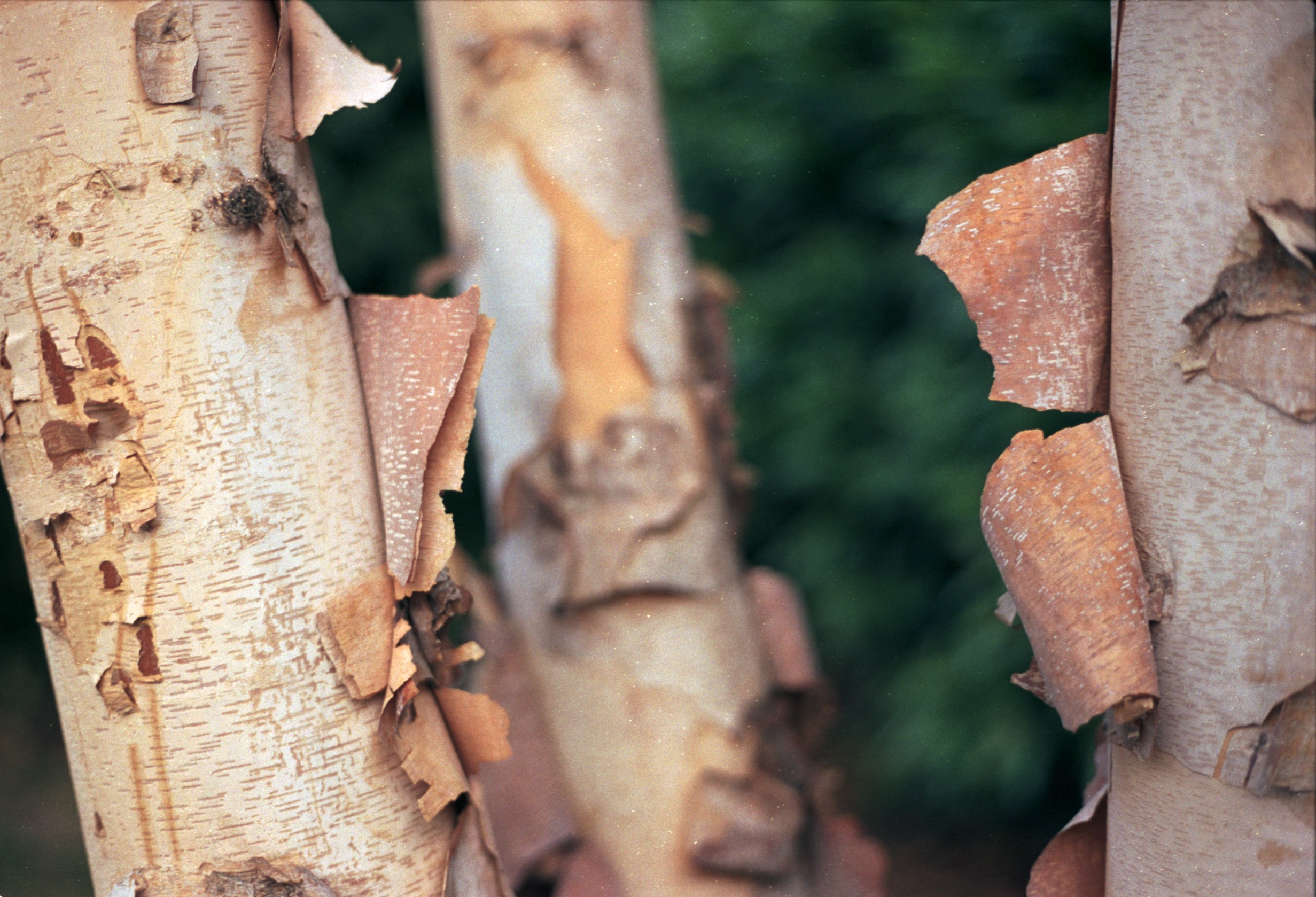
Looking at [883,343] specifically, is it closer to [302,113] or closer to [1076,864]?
[1076,864]

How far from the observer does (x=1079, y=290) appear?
52 centimetres

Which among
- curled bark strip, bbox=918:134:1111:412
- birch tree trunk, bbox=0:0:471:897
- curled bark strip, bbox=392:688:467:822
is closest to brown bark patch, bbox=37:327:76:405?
birch tree trunk, bbox=0:0:471:897

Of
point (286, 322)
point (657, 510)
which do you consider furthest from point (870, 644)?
point (286, 322)

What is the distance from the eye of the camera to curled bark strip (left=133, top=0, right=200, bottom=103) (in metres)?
0.47

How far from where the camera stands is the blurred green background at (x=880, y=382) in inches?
56.1

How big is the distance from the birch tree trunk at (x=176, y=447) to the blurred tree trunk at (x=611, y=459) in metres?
0.52

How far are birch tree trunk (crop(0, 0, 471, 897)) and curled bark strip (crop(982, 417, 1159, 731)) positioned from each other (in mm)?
330

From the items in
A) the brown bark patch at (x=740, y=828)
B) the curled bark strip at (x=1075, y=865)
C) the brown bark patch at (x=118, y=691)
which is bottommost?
the brown bark patch at (x=740, y=828)

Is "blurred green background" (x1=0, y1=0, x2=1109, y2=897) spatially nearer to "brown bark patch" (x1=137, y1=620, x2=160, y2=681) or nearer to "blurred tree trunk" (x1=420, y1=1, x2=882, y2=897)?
"blurred tree trunk" (x1=420, y1=1, x2=882, y2=897)

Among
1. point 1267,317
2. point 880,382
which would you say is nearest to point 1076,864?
point 1267,317

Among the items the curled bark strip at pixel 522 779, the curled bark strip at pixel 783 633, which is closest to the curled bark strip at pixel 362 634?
the curled bark strip at pixel 522 779

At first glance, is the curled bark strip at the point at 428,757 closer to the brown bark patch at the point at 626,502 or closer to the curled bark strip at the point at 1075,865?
the curled bark strip at the point at 1075,865

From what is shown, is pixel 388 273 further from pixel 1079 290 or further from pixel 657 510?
pixel 1079 290

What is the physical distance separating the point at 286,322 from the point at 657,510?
56 centimetres
